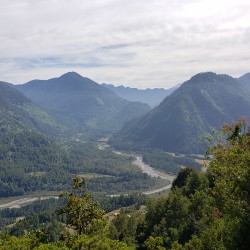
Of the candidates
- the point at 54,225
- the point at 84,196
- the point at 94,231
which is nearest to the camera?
the point at 94,231

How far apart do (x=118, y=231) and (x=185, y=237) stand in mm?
39348

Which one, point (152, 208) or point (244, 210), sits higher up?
point (244, 210)

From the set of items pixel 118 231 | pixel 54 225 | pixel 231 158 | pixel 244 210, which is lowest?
pixel 54 225

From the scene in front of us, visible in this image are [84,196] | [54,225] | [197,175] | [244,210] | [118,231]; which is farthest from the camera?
[54,225]

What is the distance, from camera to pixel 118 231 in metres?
117

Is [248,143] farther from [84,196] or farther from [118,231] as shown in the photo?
[118,231]

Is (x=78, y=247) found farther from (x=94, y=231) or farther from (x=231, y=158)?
(x=231, y=158)

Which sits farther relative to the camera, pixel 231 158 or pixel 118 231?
pixel 118 231

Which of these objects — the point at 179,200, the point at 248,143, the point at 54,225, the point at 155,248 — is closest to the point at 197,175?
the point at 179,200

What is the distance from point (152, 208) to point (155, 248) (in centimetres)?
6858

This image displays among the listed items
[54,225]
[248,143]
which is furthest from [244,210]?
[54,225]

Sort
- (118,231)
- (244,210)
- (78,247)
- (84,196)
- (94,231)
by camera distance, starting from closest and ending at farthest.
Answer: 1. (244,210)
2. (78,247)
3. (94,231)
4. (84,196)
5. (118,231)

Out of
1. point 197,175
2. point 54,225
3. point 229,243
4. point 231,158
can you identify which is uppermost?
point 231,158

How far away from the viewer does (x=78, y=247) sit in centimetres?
3494
